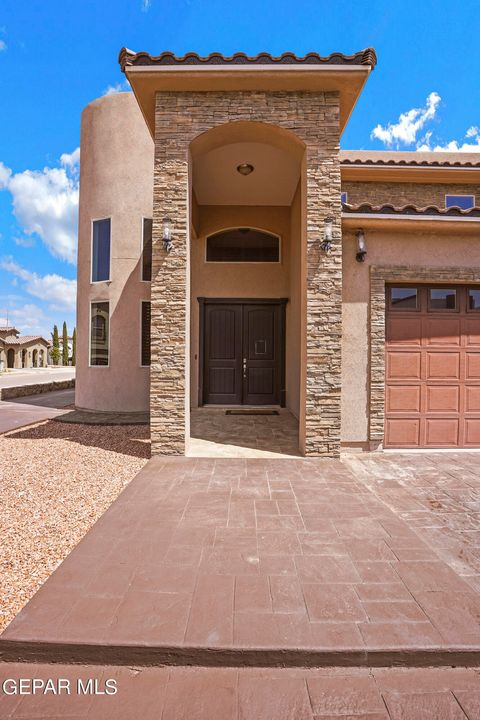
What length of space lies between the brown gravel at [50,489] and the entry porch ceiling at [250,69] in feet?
18.5

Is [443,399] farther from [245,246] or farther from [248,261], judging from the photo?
[245,246]

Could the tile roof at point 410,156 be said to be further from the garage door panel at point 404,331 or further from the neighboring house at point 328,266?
the garage door panel at point 404,331

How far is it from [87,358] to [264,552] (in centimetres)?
825

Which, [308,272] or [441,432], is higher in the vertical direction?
[308,272]

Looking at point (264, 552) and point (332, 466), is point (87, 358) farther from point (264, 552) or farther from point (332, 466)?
point (264, 552)

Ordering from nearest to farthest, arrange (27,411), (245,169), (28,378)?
1. (245,169)
2. (27,411)
3. (28,378)

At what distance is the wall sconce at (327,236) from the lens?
5.38 metres

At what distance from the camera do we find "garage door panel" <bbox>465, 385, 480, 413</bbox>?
6.04 m

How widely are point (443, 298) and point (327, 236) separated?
233 cm

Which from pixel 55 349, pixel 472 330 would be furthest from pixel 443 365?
pixel 55 349

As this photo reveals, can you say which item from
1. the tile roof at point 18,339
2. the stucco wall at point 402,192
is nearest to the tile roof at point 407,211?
the stucco wall at point 402,192

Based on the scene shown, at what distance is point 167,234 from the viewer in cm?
543

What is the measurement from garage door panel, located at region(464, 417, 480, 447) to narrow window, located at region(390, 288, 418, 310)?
82.7 inches

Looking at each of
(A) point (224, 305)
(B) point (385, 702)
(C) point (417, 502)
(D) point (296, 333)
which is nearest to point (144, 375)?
(A) point (224, 305)
